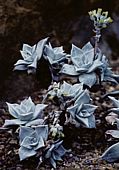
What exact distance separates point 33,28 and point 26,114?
0.59 m

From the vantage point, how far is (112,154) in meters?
1.50

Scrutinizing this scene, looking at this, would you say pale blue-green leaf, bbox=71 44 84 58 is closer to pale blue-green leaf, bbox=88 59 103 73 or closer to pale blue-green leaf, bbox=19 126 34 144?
pale blue-green leaf, bbox=88 59 103 73

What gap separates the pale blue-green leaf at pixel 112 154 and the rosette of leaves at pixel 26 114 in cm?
24

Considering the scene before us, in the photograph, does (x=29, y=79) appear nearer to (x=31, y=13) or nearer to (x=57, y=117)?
(x=31, y=13)

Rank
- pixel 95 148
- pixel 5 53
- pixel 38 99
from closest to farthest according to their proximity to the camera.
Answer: pixel 95 148 < pixel 5 53 < pixel 38 99

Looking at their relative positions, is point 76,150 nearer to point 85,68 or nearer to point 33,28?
point 85,68

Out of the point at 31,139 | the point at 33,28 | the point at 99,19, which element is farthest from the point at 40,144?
the point at 33,28

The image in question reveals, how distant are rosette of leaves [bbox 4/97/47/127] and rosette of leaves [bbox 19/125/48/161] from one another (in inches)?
1.2

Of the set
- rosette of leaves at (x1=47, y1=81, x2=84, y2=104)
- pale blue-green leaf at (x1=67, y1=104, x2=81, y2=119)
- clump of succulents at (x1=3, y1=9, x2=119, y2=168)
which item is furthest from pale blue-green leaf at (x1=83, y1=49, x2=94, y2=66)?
pale blue-green leaf at (x1=67, y1=104, x2=81, y2=119)

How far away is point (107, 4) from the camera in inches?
91.0

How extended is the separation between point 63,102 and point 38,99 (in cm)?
50

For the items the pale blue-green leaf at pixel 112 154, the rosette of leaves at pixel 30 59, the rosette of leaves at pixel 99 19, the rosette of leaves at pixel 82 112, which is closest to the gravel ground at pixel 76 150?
the pale blue-green leaf at pixel 112 154

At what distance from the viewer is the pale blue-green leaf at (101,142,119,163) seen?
58.4 inches

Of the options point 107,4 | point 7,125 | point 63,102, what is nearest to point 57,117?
point 63,102
